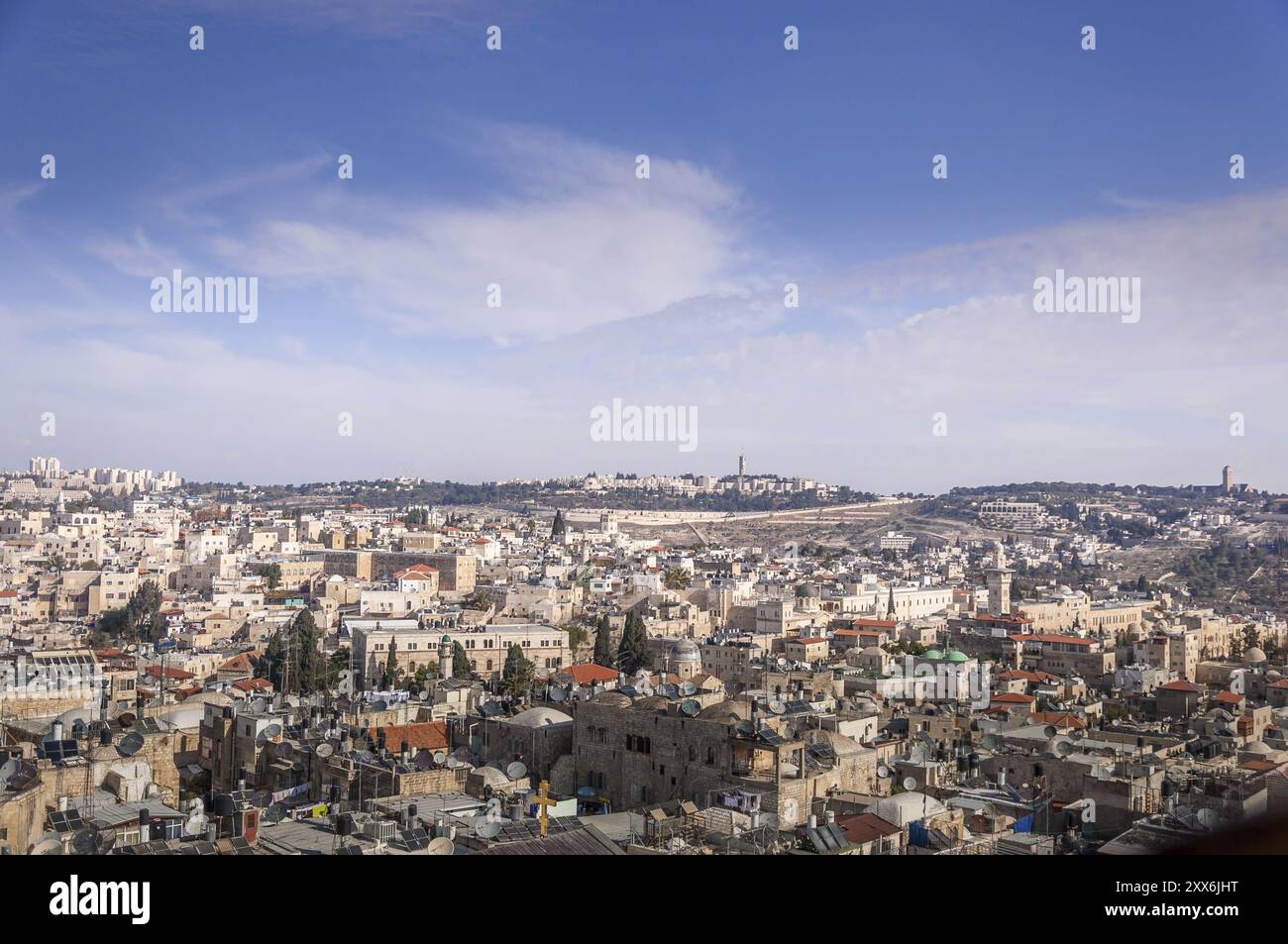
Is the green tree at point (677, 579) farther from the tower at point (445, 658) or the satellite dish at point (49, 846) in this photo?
the satellite dish at point (49, 846)

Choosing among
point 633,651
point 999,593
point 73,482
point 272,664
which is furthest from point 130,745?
point 73,482

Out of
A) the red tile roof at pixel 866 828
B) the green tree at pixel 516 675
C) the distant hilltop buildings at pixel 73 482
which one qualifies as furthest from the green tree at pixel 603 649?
the distant hilltop buildings at pixel 73 482

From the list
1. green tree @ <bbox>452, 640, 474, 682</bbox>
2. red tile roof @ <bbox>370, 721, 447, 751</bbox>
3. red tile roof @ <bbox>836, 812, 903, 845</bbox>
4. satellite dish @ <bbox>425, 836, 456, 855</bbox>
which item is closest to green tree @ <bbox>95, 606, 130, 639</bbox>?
green tree @ <bbox>452, 640, 474, 682</bbox>

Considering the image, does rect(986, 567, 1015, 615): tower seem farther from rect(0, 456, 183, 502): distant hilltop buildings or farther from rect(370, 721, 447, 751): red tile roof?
rect(0, 456, 183, 502): distant hilltop buildings

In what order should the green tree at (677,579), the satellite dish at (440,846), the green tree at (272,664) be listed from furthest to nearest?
the green tree at (677,579), the green tree at (272,664), the satellite dish at (440,846)

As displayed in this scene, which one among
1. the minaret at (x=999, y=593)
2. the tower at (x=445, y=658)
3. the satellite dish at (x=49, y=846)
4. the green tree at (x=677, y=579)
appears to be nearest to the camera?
the satellite dish at (x=49, y=846)

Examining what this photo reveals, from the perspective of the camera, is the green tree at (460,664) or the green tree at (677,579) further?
the green tree at (677,579)

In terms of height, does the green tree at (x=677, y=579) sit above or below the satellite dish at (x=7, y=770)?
below
